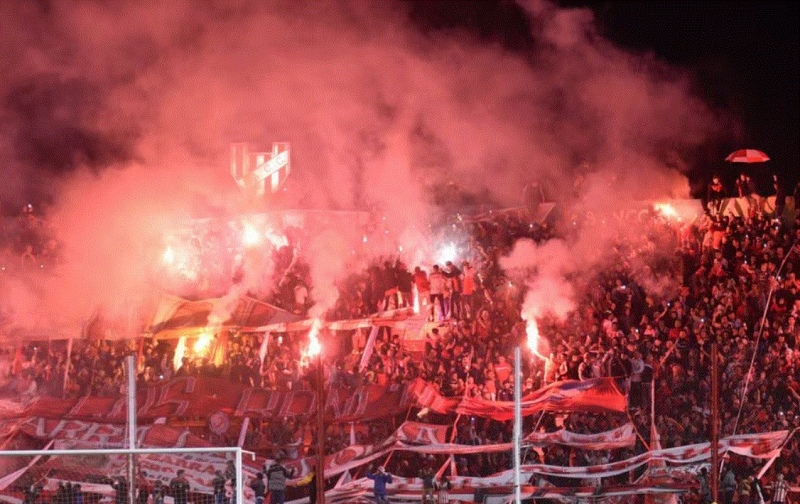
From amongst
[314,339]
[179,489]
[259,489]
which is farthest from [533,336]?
[179,489]

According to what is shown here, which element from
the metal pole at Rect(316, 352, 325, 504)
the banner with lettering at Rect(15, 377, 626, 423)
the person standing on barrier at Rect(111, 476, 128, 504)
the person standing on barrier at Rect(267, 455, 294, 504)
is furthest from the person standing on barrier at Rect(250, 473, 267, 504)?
the person standing on barrier at Rect(111, 476, 128, 504)

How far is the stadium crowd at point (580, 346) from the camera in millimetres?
15633

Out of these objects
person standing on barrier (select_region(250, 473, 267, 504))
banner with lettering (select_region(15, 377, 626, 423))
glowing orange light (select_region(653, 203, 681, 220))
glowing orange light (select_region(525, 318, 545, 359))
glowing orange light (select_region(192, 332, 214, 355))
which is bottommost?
person standing on barrier (select_region(250, 473, 267, 504))

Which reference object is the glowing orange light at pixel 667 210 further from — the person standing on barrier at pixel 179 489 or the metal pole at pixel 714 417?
the person standing on barrier at pixel 179 489

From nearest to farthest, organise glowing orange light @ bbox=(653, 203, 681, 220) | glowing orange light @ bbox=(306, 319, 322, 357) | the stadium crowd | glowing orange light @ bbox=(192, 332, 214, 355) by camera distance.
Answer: the stadium crowd → glowing orange light @ bbox=(653, 203, 681, 220) → glowing orange light @ bbox=(306, 319, 322, 357) → glowing orange light @ bbox=(192, 332, 214, 355)

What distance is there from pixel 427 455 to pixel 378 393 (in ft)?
4.40

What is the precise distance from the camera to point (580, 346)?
57.2 feet

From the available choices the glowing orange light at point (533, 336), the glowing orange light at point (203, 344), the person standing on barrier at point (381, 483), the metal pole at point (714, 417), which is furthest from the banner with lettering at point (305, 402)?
the glowing orange light at point (203, 344)

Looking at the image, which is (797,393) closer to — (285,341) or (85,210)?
(285,341)

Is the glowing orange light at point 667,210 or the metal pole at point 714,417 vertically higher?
the glowing orange light at point 667,210

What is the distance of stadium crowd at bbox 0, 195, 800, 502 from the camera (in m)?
15.6

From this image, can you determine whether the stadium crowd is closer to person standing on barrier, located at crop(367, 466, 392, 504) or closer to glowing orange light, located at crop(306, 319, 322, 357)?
glowing orange light, located at crop(306, 319, 322, 357)

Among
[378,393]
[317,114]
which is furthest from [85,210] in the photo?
[378,393]

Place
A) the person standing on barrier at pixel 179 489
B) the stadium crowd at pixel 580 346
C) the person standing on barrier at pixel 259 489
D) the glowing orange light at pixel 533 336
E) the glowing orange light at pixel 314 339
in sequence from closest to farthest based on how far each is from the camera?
the stadium crowd at pixel 580 346
the person standing on barrier at pixel 179 489
the person standing on barrier at pixel 259 489
the glowing orange light at pixel 533 336
the glowing orange light at pixel 314 339
